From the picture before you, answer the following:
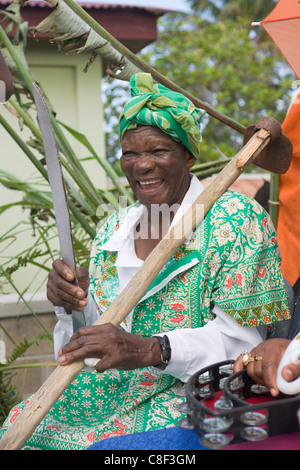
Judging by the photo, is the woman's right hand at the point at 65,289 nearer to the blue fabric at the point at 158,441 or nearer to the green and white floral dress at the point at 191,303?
the green and white floral dress at the point at 191,303

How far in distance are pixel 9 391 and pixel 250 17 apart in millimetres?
21801

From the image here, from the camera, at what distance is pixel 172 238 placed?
1.81 meters

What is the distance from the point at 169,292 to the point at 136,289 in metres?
0.37

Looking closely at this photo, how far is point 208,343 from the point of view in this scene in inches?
78.1

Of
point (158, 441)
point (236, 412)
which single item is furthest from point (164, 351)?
point (236, 412)

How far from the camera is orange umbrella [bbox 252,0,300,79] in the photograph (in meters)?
2.57

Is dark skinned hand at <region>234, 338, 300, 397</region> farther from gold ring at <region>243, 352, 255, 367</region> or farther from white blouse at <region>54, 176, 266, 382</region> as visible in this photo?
white blouse at <region>54, 176, 266, 382</region>

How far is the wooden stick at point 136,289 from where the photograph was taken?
160cm

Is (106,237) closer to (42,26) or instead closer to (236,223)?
(236,223)

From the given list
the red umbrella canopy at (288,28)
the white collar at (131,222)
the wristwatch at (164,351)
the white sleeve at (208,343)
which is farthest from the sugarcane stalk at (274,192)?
the wristwatch at (164,351)

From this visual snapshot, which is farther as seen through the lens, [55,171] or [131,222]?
[131,222]

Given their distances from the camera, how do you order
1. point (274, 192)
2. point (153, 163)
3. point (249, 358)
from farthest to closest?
point (274, 192) → point (153, 163) → point (249, 358)

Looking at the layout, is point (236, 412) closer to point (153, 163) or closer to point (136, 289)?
point (136, 289)

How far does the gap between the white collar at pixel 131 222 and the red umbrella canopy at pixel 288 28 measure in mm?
689
